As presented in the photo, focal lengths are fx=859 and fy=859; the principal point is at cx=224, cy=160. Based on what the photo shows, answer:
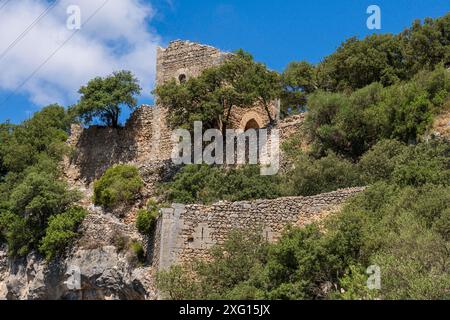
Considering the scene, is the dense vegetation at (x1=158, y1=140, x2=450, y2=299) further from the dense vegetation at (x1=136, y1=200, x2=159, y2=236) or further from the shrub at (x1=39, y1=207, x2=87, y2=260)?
the shrub at (x1=39, y1=207, x2=87, y2=260)

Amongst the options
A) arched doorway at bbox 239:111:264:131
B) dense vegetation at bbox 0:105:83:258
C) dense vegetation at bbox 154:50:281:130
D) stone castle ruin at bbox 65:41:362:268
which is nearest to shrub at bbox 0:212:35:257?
dense vegetation at bbox 0:105:83:258

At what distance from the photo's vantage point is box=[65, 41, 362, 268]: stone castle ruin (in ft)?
68.9

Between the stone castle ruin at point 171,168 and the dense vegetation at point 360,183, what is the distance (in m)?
0.66

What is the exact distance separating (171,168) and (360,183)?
7.85 meters

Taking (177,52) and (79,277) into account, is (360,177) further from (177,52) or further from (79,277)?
(177,52)

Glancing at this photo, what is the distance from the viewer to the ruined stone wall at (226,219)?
20.9m

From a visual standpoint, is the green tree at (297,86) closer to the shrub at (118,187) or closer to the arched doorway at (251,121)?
the arched doorway at (251,121)

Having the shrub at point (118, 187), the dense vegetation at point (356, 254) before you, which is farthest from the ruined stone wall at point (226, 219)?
the shrub at point (118, 187)

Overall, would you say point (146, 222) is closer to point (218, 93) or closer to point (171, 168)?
point (171, 168)

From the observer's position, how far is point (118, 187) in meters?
27.3

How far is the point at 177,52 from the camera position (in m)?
35.4

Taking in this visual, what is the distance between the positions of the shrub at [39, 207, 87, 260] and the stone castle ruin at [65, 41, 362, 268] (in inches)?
104

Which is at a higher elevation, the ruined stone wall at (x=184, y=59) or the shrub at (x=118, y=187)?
the ruined stone wall at (x=184, y=59)
